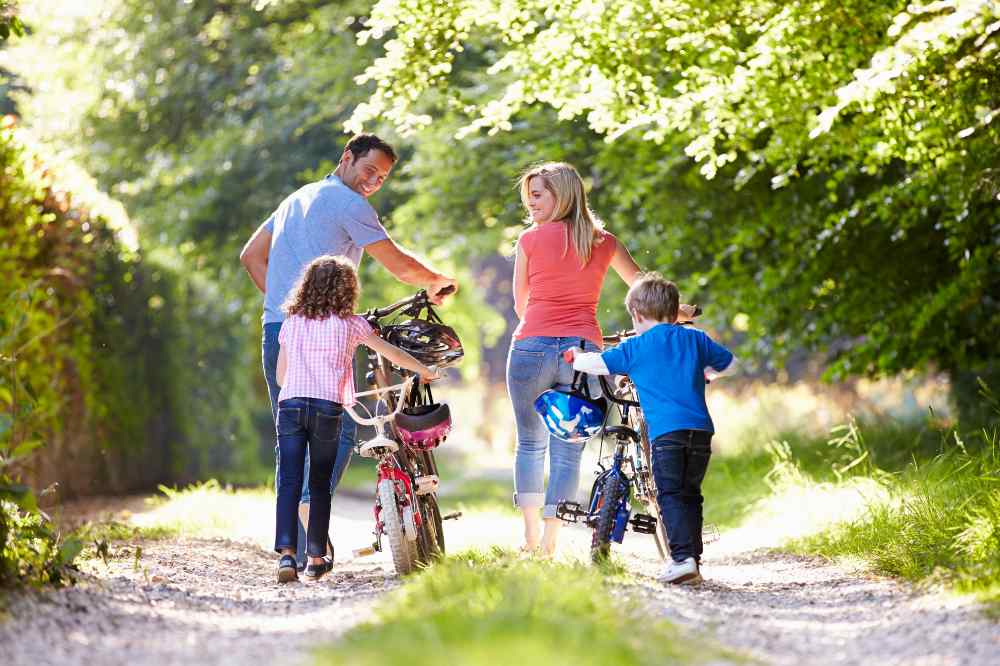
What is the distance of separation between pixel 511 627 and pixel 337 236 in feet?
10.3

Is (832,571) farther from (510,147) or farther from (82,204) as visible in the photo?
(510,147)

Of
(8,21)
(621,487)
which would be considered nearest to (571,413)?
(621,487)

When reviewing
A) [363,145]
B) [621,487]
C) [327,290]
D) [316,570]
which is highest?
[363,145]

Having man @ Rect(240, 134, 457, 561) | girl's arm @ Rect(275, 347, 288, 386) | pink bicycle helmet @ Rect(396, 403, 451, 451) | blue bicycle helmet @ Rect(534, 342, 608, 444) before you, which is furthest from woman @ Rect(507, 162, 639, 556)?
Result: girl's arm @ Rect(275, 347, 288, 386)

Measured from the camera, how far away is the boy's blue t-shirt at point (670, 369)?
5.91m

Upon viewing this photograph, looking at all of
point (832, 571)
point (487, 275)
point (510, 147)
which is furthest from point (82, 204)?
point (487, 275)

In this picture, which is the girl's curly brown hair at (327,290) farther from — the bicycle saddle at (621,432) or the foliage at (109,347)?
the foliage at (109,347)

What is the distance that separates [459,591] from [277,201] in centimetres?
1282

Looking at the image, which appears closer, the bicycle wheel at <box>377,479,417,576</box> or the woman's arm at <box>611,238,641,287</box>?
the bicycle wheel at <box>377,479,417,576</box>

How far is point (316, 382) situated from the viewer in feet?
20.4

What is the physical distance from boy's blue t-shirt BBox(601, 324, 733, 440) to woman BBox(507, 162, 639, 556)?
0.45 meters

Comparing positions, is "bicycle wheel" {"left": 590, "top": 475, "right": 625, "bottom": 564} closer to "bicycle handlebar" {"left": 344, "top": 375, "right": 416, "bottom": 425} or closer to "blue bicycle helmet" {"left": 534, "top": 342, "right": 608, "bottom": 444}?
"blue bicycle helmet" {"left": 534, "top": 342, "right": 608, "bottom": 444}

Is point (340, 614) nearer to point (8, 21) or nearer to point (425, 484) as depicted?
point (425, 484)

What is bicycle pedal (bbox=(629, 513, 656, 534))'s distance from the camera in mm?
6277
